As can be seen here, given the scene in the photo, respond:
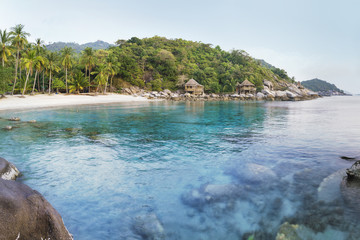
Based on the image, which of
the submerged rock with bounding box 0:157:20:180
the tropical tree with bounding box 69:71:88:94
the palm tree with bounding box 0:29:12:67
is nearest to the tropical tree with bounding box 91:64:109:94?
the tropical tree with bounding box 69:71:88:94

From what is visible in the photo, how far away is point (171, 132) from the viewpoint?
48.1 ft

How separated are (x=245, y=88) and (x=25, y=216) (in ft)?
243

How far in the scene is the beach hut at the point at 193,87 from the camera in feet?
222

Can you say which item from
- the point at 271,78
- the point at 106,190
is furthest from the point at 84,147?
the point at 271,78

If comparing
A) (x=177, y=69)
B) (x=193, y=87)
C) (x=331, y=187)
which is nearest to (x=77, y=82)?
(x=193, y=87)

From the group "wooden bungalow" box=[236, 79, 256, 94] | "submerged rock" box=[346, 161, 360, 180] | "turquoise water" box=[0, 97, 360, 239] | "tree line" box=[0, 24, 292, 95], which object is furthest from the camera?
"wooden bungalow" box=[236, 79, 256, 94]

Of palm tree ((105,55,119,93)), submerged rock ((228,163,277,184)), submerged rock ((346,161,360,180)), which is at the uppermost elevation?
palm tree ((105,55,119,93))

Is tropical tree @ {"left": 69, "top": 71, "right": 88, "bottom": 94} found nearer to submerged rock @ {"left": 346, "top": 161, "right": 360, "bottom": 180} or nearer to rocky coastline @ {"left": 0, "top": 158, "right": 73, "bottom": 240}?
rocky coastline @ {"left": 0, "top": 158, "right": 73, "bottom": 240}

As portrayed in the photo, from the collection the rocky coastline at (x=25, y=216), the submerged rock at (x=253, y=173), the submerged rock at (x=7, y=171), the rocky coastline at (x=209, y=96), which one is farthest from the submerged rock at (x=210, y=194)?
the rocky coastline at (x=209, y=96)

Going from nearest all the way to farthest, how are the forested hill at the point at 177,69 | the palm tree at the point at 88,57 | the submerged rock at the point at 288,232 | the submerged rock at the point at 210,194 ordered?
the submerged rock at the point at 288,232, the submerged rock at the point at 210,194, the palm tree at the point at 88,57, the forested hill at the point at 177,69

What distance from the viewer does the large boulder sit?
262cm

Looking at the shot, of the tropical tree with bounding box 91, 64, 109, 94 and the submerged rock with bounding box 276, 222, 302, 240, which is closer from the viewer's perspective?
the submerged rock with bounding box 276, 222, 302, 240

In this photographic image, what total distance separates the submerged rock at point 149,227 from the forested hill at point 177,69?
61.5 metres

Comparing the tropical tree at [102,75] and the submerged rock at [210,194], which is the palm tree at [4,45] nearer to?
the tropical tree at [102,75]
